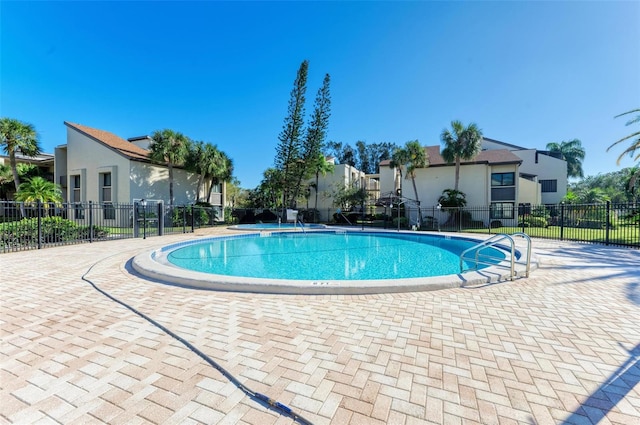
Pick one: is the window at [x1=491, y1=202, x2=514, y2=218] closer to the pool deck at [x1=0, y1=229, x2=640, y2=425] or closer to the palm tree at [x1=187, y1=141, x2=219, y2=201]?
the pool deck at [x1=0, y1=229, x2=640, y2=425]

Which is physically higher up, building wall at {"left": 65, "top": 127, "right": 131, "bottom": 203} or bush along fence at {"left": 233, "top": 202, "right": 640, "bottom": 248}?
building wall at {"left": 65, "top": 127, "right": 131, "bottom": 203}

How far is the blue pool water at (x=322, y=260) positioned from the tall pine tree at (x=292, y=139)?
54.8 feet

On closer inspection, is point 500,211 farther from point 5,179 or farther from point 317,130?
point 5,179

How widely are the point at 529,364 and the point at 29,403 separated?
13.3 feet

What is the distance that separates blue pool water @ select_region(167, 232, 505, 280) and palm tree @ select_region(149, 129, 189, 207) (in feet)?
38.1

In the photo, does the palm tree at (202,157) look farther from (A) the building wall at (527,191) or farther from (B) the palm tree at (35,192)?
(A) the building wall at (527,191)

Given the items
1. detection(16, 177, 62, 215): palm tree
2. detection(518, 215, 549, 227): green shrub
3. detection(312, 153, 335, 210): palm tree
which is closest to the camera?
detection(16, 177, 62, 215): palm tree

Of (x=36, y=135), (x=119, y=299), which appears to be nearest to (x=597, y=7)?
(x=119, y=299)

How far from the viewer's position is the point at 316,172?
30047 mm

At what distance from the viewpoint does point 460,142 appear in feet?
70.5

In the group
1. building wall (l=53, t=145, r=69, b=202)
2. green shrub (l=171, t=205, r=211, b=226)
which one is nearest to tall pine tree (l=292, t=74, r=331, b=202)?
green shrub (l=171, t=205, r=211, b=226)

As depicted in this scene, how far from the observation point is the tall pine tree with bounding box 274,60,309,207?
91.8ft

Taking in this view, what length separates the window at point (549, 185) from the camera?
30862 mm

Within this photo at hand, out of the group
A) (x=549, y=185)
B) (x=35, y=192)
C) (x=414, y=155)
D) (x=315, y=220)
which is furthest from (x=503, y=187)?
(x=35, y=192)
